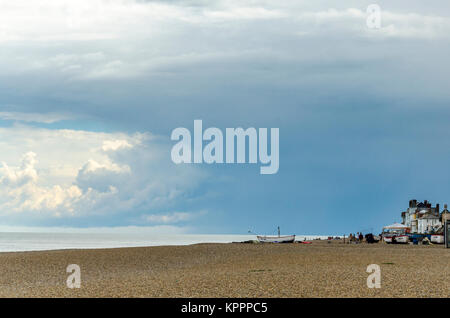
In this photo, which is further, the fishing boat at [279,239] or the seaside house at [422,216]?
the seaside house at [422,216]

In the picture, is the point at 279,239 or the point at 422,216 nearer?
the point at 279,239

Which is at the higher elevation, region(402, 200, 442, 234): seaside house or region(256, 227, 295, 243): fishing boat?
region(402, 200, 442, 234): seaside house

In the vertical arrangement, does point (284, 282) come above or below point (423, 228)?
below

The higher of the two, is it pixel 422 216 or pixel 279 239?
pixel 422 216

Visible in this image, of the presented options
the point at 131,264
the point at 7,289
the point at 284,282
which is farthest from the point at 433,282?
the point at 131,264

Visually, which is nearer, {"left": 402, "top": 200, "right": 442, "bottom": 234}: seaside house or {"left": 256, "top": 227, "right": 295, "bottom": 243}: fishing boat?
{"left": 256, "top": 227, "right": 295, "bottom": 243}: fishing boat

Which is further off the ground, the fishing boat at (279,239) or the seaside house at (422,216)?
the seaside house at (422,216)
